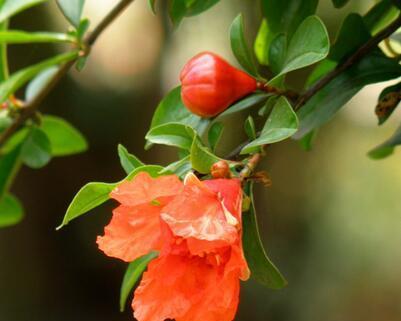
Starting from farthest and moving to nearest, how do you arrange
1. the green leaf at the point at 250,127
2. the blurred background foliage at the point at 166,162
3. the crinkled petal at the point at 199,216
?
the blurred background foliage at the point at 166,162 < the green leaf at the point at 250,127 < the crinkled petal at the point at 199,216

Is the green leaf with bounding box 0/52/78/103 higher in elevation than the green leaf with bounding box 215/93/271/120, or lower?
lower

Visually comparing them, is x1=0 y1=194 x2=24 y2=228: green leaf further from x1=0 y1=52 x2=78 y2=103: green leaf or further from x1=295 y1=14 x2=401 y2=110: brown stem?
x1=295 y1=14 x2=401 y2=110: brown stem

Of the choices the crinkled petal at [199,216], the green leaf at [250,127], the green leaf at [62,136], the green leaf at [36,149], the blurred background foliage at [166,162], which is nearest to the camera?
the crinkled petal at [199,216]

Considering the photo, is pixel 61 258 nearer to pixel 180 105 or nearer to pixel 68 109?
pixel 68 109

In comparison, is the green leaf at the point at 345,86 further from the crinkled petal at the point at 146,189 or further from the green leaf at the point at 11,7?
the green leaf at the point at 11,7

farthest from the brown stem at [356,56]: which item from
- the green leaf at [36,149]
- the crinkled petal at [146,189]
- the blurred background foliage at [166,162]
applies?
the blurred background foliage at [166,162]

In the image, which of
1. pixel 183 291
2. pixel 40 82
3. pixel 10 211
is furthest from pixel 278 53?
pixel 10 211

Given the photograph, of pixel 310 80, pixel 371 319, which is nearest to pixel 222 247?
pixel 310 80

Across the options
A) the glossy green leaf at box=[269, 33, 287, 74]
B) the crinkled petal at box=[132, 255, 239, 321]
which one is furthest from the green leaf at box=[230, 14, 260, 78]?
the crinkled petal at box=[132, 255, 239, 321]
